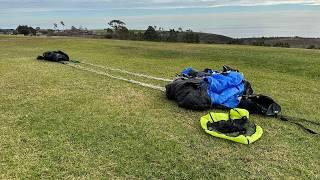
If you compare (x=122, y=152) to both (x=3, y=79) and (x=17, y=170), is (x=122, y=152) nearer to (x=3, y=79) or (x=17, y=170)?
(x=17, y=170)

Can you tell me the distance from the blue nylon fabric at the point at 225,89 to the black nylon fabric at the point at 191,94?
174 millimetres

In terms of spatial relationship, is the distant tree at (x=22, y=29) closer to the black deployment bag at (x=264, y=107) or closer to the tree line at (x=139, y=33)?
the tree line at (x=139, y=33)

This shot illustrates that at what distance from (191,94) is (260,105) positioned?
53.1 inches

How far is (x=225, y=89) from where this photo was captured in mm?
8234

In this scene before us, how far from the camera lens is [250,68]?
15.2 m

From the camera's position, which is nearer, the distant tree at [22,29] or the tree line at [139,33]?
the tree line at [139,33]

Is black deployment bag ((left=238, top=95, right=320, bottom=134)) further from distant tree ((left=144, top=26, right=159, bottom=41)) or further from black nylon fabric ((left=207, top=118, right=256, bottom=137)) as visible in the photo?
distant tree ((left=144, top=26, right=159, bottom=41))

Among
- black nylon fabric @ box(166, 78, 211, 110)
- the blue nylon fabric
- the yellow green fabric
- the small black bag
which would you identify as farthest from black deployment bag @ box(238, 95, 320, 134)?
black nylon fabric @ box(166, 78, 211, 110)

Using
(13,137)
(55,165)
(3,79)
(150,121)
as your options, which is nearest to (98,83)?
(3,79)

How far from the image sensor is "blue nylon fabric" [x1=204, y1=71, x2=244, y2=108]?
7.96 meters

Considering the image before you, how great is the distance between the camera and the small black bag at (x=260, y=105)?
762cm

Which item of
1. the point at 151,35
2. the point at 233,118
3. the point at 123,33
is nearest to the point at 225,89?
the point at 233,118

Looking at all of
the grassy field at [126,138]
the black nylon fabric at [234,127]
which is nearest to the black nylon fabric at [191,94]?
the grassy field at [126,138]

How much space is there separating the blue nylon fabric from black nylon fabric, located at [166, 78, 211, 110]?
174 millimetres
